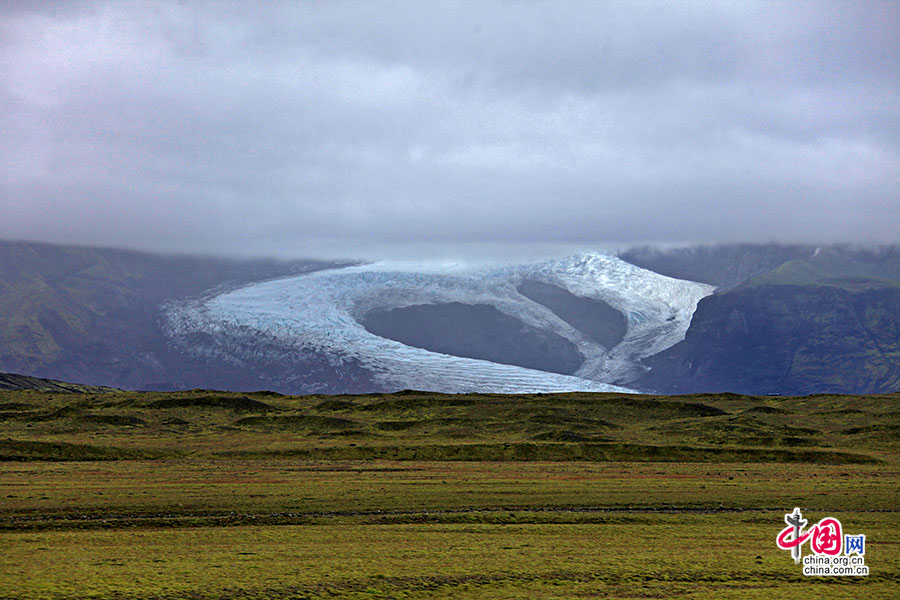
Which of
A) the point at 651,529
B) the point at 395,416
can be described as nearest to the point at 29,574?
the point at 651,529

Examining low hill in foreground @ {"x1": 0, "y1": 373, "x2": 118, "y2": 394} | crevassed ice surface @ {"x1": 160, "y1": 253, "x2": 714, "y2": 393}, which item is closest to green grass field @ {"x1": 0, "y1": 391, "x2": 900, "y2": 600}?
low hill in foreground @ {"x1": 0, "y1": 373, "x2": 118, "y2": 394}

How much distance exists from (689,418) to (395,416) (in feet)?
102

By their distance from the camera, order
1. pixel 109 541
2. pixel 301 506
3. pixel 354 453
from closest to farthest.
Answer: pixel 109 541 → pixel 301 506 → pixel 354 453

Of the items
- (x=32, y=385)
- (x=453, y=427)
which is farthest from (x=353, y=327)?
(x=453, y=427)

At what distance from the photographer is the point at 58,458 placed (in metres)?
61.6

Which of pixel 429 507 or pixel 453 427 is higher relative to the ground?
pixel 429 507

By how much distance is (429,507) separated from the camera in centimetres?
4034

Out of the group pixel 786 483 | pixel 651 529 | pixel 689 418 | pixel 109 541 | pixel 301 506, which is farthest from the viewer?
pixel 689 418

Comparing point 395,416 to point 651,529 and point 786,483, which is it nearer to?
point 786,483

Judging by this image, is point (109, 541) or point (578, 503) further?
point (578, 503)

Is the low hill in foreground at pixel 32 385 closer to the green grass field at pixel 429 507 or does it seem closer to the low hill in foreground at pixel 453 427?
the low hill in foreground at pixel 453 427

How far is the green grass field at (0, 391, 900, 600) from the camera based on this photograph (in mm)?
25406

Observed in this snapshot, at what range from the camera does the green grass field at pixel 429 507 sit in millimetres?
25406

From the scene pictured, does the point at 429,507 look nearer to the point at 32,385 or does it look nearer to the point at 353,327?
the point at 32,385
